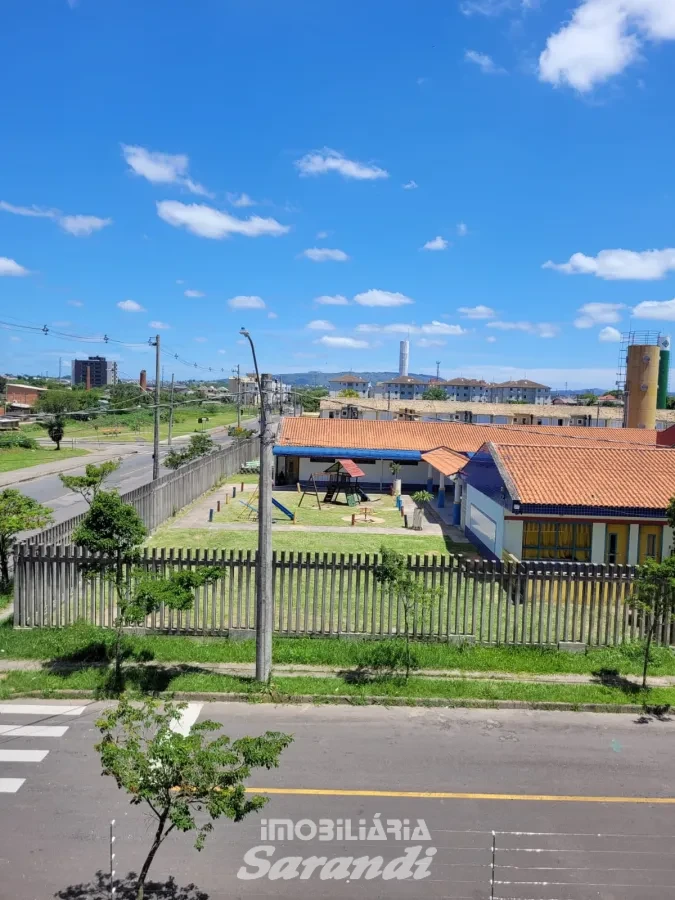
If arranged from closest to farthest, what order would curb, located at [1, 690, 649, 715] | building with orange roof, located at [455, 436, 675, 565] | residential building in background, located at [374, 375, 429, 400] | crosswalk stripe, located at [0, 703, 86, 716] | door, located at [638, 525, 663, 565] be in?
1. crosswalk stripe, located at [0, 703, 86, 716]
2. curb, located at [1, 690, 649, 715]
3. building with orange roof, located at [455, 436, 675, 565]
4. door, located at [638, 525, 663, 565]
5. residential building in background, located at [374, 375, 429, 400]

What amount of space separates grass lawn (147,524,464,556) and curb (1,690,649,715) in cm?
1135

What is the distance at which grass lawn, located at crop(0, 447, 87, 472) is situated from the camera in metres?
45.5

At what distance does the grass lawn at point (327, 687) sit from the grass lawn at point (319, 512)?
15980mm

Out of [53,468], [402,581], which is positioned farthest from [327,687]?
[53,468]

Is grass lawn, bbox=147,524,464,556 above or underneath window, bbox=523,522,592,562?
underneath

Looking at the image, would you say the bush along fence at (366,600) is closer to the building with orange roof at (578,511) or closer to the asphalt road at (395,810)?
the asphalt road at (395,810)

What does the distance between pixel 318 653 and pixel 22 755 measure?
5028mm

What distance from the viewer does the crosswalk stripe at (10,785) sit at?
7.82 m

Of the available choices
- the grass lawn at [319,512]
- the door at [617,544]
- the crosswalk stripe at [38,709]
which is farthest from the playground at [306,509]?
the crosswalk stripe at [38,709]

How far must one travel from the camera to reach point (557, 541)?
1948 cm

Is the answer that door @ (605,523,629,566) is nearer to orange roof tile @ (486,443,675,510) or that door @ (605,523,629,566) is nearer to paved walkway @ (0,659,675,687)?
orange roof tile @ (486,443,675,510)

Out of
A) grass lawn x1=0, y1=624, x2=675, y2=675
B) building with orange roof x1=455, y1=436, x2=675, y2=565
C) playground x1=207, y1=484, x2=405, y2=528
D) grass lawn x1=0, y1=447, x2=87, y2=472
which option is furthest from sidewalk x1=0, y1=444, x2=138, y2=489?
building with orange roof x1=455, y1=436, x2=675, y2=565

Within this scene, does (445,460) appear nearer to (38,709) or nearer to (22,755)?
(38,709)

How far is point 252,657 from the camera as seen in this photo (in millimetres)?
12039
